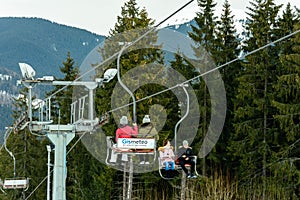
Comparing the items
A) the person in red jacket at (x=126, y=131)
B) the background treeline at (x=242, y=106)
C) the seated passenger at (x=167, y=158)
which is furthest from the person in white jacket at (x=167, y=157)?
the background treeline at (x=242, y=106)

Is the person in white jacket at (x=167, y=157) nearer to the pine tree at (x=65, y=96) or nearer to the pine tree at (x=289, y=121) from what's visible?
the pine tree at (x=289, y=121)

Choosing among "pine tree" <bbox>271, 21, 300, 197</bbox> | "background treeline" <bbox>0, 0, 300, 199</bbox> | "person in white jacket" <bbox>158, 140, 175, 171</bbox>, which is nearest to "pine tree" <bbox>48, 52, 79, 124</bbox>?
"background treeline" <bbox>0, 0, 300, 199</bbox>

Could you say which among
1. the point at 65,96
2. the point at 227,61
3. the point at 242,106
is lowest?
the point at 242,106

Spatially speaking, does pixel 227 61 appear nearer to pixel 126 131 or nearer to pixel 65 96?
pixel 65 96

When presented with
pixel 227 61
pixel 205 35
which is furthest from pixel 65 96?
pixel 227 61

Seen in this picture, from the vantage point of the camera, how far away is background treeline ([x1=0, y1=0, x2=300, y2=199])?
26.9 metres

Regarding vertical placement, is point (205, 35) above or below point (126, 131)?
above

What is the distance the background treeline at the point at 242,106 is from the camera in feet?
88.2

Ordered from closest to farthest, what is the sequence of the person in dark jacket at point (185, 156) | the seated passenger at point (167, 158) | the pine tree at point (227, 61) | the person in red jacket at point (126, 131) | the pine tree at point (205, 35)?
the person in red jacket at point (126, 131) < the seated passenger at point (167, 158) < the person in dark jacket at point (185, 156) < the pine tree at point (205, 35) < the pine tree at point (227, 61)

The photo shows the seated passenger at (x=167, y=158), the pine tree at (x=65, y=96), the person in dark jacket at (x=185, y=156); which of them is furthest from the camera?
the pine tree at (x=65, y=96)

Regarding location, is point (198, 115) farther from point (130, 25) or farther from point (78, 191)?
point (78, 191)

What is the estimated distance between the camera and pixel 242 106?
30.2m

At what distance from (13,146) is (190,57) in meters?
14.8

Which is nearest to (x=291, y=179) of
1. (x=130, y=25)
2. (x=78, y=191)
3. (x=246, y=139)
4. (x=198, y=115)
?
(x=246, y=139)
